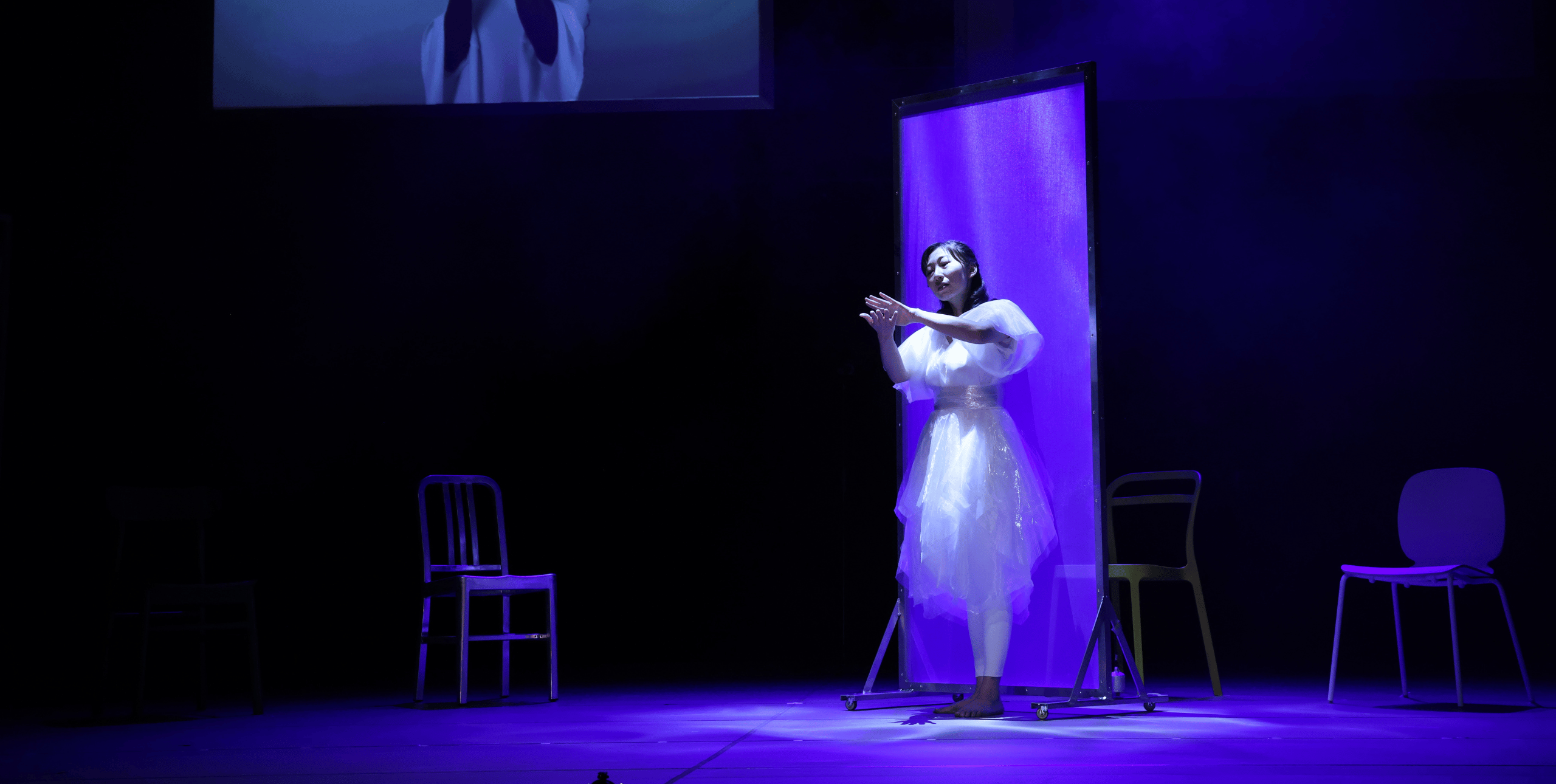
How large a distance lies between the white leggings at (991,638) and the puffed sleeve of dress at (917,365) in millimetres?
616

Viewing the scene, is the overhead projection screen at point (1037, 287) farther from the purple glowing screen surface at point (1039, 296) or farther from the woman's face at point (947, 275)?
the woman's face at point (947, 275)

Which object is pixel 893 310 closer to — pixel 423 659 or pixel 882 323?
pixel 882 323

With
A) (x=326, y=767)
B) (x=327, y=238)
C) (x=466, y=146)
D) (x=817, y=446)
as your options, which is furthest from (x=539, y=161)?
(x=326, y=767)

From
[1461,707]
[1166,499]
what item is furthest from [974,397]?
[1461,707]

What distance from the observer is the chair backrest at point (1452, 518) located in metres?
3.78

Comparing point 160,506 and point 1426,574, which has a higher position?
point 160,506

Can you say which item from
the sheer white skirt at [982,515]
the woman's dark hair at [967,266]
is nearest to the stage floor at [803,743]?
the sheer white skirt at [982,515]

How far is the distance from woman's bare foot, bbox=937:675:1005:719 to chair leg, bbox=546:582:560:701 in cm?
137

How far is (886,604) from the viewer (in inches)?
206

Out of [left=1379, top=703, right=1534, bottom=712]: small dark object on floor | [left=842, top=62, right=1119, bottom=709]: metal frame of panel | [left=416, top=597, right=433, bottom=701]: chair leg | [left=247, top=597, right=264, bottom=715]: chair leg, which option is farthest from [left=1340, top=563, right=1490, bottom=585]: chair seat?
[left=247, top=597, right=264, bottom=715]: chair leg

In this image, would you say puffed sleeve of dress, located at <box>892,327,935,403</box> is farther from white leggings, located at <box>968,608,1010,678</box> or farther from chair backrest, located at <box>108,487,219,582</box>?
chair backrest, located at <box>108,487,219,582</box>

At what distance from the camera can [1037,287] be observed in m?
3.53

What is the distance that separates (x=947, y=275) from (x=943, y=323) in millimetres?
206

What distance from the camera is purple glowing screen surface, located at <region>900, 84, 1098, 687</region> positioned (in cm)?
342
